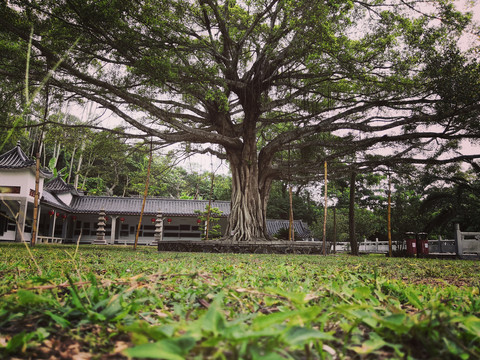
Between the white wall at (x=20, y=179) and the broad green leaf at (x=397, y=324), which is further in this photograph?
the white wall at (x=20, y=179)

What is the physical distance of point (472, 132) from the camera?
10.5m

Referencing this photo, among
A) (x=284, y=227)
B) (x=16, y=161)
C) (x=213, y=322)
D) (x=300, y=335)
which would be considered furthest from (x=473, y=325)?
(x=284, y=227)

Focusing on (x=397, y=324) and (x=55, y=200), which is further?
(x=55, y=200)

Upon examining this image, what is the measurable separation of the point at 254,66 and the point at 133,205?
16.9m

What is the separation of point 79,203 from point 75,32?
18.8m

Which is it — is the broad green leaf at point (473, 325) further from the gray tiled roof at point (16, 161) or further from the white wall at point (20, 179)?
the white wall at point (20, 179)

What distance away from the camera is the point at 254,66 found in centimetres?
→ 1050

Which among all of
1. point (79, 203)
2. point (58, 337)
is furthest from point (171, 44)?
point (79, 203)

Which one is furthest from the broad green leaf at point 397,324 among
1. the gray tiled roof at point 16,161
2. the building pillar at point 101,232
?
the building pillar at point 101,232

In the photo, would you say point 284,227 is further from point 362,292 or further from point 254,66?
point 362,292

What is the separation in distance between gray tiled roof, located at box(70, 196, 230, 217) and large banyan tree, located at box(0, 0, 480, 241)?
38.4 feet

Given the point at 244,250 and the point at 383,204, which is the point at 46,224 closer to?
the point at 244,250

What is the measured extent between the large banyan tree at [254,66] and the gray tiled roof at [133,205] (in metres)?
11.7

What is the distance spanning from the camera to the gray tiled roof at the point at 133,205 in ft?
74.2
